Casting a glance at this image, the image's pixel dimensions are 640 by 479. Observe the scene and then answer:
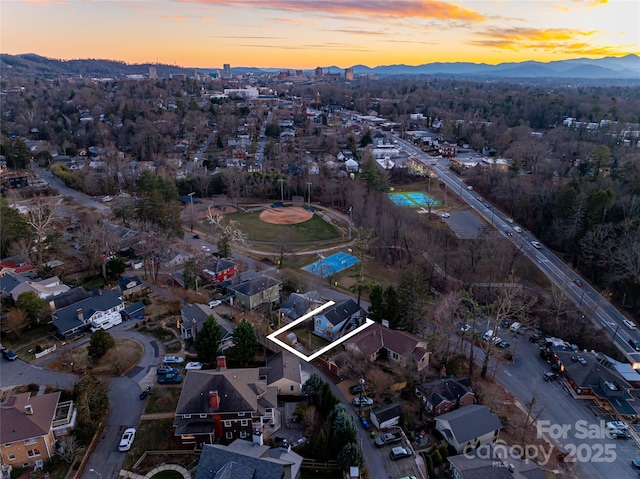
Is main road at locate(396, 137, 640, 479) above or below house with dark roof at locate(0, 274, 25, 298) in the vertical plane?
below

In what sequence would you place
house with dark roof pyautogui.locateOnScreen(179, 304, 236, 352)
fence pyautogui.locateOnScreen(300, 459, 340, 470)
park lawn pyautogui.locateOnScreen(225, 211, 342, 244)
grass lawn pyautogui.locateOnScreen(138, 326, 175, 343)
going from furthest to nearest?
park lawn pyautogui.locateOnScreen(225, 211, 342, 244), grass lawn pyautogui.locateOnScreen(138, 326, 175, 343), house with dark roof pyautogui.locateOnScreen(179, 304, 236, 352), fence pyautogui.locateOnScreen(300, 459, 340, 470)

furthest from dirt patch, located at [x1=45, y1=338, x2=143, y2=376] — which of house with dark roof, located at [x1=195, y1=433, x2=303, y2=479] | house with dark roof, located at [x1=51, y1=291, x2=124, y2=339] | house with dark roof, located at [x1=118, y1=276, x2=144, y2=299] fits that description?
house with dark roof, located at [x1=195, y1=433, x2=303, y2=479]

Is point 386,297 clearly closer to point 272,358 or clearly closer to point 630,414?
point 272,358

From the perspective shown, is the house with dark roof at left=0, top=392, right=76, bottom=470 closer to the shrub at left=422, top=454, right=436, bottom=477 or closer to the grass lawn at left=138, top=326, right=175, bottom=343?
the grass lawn at left=138, top=326, right=175, bottom=343

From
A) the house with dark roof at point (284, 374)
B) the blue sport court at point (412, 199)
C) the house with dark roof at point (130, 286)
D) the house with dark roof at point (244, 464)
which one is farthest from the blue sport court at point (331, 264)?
the house with dark roof at point (244, 464)

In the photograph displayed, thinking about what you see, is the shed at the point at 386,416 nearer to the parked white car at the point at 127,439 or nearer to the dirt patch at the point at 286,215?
the parked white car at the point at 127,439

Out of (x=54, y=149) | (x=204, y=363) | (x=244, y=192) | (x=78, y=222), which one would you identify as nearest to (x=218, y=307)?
(x=204, y=363)

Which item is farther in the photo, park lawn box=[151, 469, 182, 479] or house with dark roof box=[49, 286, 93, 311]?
house with dark roof box=[49, 286, 93, 311]
